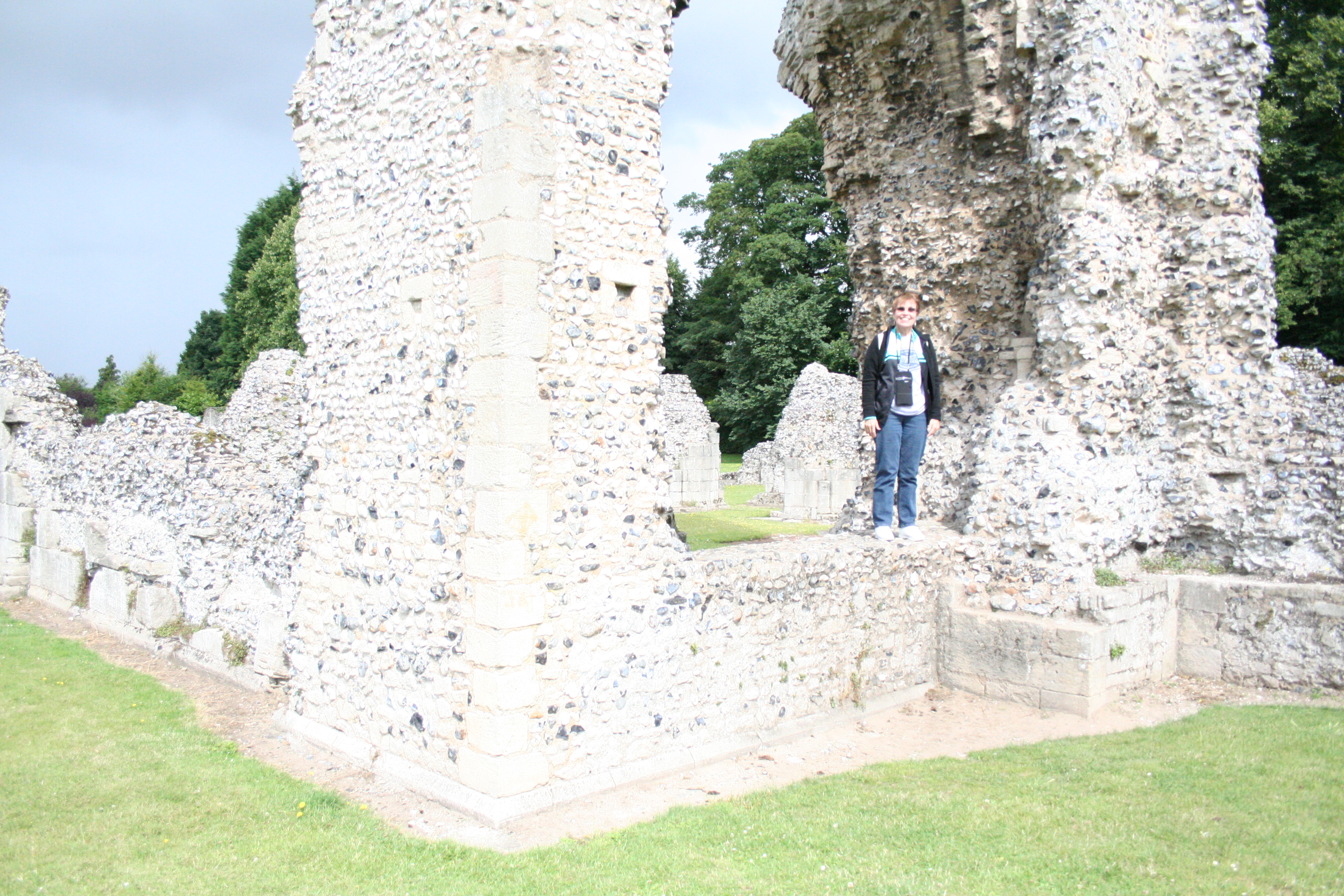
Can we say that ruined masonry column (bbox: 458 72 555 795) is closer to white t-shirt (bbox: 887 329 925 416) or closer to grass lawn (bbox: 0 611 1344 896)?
grass lawn (bbox: 0 611 1344 896)

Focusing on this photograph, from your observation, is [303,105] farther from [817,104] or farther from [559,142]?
[817,104]

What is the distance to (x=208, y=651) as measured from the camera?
324 inches

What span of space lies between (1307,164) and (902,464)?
1741 cm

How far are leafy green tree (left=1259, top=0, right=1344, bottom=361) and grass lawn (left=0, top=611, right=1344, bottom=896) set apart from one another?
16.0 m

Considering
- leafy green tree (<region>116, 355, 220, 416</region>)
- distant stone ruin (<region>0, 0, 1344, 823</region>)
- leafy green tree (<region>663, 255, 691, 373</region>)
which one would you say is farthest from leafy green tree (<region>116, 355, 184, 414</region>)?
distant stone ruin (<region>0, 0, 1344, 823</region>)

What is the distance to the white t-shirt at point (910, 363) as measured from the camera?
754 cm

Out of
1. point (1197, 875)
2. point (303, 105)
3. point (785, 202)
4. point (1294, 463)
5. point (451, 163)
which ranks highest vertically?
point (785, 202)

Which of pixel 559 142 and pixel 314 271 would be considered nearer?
pixel 559 142

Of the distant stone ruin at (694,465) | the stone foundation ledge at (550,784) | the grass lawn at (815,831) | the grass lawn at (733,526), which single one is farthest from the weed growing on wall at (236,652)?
the distant stone ruin at (694,465)

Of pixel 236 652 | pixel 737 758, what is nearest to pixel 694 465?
pixel 236 652

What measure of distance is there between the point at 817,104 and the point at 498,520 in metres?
7.00

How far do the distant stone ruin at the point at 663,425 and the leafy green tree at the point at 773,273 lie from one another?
2388cm

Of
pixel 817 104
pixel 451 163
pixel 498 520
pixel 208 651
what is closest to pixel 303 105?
pixel 451 163

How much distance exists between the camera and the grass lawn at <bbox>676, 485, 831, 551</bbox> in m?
14.3
